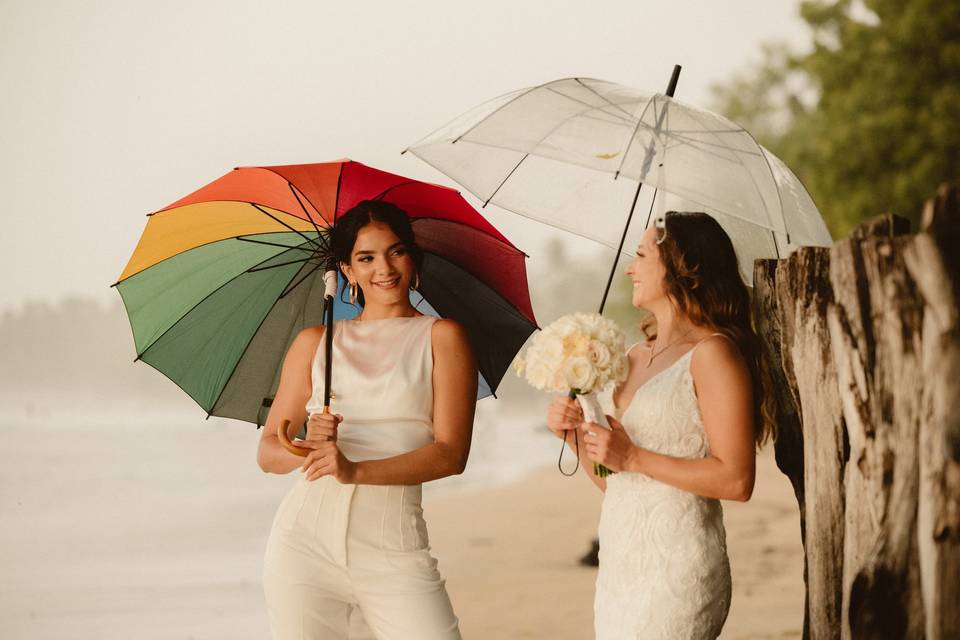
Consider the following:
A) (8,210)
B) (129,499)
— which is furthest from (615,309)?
(8,210)

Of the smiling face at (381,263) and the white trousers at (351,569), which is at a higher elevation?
the smiling face at (381,263)

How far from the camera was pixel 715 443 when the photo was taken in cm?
283

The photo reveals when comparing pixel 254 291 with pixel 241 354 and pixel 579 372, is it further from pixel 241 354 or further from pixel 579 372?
pixel 579 372

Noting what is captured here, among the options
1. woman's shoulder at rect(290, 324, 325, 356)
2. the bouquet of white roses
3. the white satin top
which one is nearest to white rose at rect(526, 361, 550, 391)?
the bouquet of white roses

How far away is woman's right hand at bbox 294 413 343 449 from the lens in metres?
2.99

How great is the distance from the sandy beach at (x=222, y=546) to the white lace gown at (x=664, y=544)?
5406 millimetres

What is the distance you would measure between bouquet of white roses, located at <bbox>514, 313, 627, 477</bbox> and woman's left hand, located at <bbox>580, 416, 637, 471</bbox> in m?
0.07

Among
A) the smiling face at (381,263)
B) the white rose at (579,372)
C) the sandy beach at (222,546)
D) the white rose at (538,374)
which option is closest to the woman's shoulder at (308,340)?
the smiling face at (381,263)

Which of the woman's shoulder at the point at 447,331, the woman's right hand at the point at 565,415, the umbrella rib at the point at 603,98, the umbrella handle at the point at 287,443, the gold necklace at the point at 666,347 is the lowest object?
the umbrella handle at the point at 287,443

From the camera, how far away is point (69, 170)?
42.0 metres

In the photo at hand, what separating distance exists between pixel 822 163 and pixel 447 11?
32921 mm

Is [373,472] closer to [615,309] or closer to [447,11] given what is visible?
[615,309]

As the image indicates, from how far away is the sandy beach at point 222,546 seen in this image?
1022cm

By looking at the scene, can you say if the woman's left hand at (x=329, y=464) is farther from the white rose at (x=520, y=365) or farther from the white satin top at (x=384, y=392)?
the white rose at (x=520, y=365)
